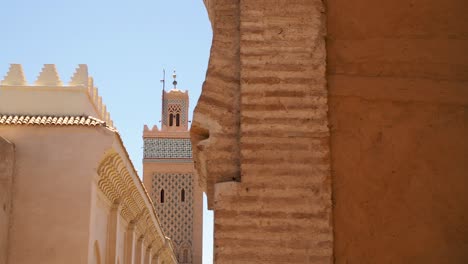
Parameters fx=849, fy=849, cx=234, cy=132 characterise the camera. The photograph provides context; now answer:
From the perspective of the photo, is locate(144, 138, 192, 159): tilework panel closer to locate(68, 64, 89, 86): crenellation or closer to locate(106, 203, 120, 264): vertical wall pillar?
locate(106, 203, 120, 264): vertical wall pillar

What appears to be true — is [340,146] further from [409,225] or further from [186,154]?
[186,154]

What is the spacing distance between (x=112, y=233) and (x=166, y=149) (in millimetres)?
20961

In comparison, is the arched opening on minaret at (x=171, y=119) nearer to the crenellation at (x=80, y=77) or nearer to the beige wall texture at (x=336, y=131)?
the crenellation at (x=80, y=77)

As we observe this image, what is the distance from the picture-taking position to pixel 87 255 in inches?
497

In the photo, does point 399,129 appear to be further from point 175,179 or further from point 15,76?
point 175,179

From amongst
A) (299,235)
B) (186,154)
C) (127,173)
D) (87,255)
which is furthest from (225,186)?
(186,154)

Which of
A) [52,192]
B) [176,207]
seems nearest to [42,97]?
[52,192]

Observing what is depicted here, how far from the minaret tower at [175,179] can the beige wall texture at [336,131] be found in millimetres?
30460

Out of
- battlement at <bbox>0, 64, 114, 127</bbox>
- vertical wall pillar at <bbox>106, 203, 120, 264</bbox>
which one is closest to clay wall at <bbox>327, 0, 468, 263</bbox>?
battlement at <bbox>0, 64, 114, 127</bbox>

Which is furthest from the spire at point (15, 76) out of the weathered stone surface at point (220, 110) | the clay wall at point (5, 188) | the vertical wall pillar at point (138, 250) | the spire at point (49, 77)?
the weathered stone surface at point (220, 110)

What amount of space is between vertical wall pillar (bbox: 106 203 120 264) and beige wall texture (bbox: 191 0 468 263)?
11.0m

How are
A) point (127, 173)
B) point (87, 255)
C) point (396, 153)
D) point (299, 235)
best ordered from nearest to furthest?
1. point (299, 235)
2. point (396, 153)
3. point (87, 255)
4. point (127, 173)

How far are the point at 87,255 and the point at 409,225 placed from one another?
364 inches

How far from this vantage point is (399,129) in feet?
13.6
